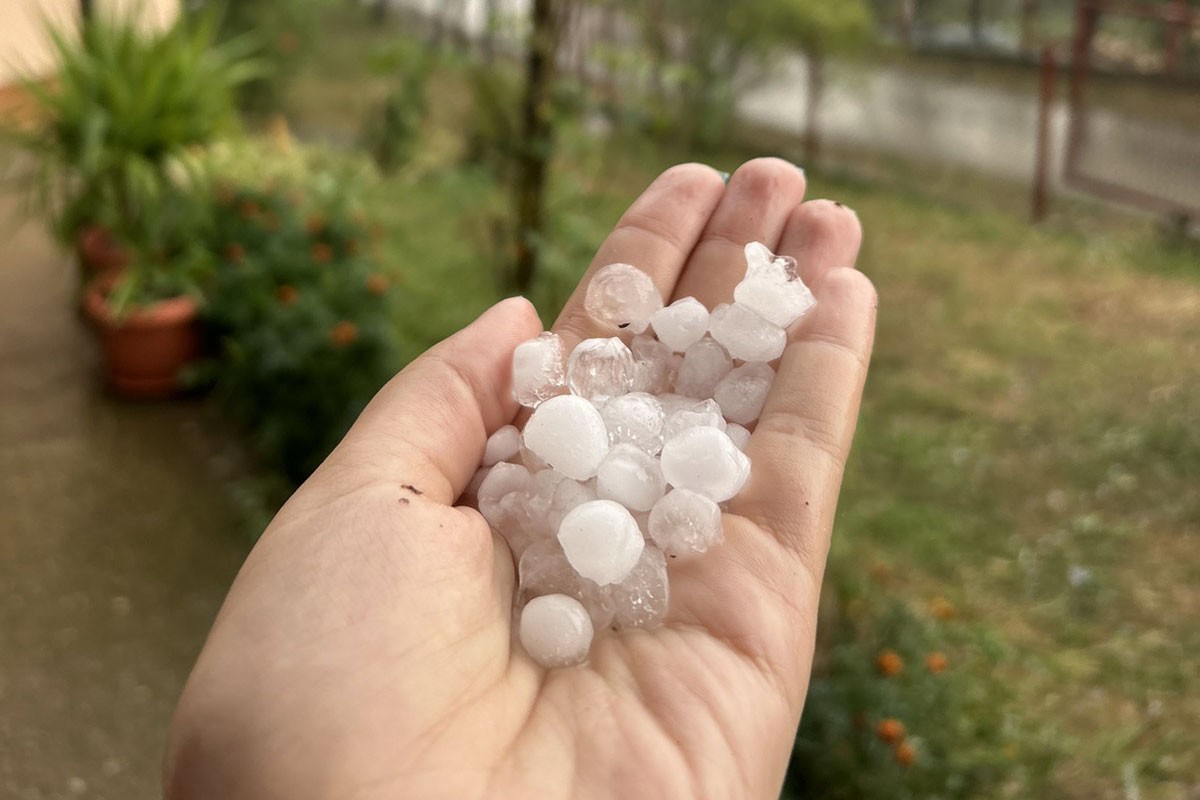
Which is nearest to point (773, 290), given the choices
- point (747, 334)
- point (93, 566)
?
point (747, 334)

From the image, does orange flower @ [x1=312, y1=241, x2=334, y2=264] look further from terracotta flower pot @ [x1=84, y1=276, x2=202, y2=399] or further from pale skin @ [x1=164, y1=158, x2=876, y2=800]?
pale skin @ [x1=164, y1=158, x2=876, y2=800]

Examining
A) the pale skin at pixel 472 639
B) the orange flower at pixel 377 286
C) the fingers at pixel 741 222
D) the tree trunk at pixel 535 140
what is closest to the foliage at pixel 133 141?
the orange flower at pixel 377 286

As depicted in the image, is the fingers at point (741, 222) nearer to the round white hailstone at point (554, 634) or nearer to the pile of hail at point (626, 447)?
the pile of hail at point (626, 447)

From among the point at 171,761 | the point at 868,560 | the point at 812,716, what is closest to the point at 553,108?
the point at 868,560

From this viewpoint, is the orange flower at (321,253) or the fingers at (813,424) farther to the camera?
the orange flower at (321,253)

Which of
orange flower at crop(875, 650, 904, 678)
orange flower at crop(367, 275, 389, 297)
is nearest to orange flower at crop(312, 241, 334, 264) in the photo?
orange flower at crop(367, 275, 389, 297)

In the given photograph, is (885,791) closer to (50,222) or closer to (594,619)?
(594,619)
